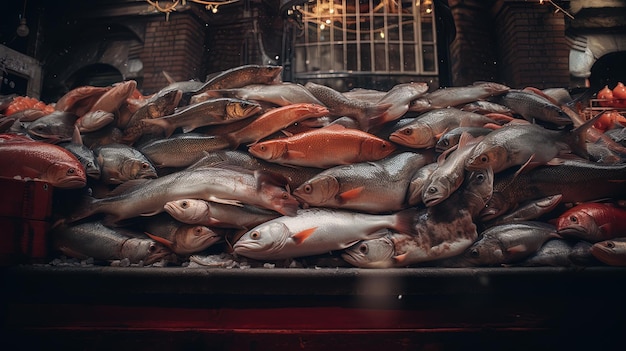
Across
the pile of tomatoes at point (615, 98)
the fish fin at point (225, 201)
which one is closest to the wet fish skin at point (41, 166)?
the fish fin at point (225, 201)

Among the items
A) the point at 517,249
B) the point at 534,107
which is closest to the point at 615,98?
the point at 534,107

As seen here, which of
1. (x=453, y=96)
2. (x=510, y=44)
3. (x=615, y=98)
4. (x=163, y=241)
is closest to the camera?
(x=163, y=241)

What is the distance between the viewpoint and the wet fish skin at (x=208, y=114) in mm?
2258

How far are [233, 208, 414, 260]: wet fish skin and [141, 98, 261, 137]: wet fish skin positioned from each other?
751 millimetres

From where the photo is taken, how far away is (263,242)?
5.96ft

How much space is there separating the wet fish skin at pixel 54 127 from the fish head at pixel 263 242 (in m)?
1.59

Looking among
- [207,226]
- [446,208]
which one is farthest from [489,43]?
[207,226]

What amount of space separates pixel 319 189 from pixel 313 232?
0.26 metres

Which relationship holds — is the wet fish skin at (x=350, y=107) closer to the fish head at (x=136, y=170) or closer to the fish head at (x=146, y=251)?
the fish head at (x=136, y=170)

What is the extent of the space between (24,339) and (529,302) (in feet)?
8.02

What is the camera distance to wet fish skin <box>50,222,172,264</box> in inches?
77.1

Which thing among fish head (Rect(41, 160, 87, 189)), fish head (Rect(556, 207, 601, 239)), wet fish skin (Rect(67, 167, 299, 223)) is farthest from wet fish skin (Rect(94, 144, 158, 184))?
fish head (Rect(556, 207, 601, 239))

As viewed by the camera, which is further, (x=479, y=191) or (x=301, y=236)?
(x=479, y=191)

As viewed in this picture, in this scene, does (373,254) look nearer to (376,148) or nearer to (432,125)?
(376,148)
